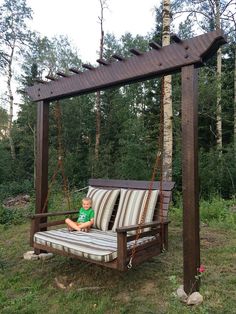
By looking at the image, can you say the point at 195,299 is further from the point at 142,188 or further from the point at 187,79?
the point at 187,79

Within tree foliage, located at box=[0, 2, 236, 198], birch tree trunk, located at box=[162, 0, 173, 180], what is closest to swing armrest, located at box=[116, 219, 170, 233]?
birch tree trunk, located at box=[162, 0, 173, 180]

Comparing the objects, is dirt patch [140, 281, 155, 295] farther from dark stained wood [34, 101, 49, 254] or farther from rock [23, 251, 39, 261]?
dark stained wood [34, 101, 49, 254]

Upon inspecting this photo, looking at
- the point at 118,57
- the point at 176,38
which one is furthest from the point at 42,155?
the point at 176,38

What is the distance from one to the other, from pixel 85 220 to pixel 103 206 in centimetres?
26

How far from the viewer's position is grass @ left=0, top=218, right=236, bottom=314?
2.59 metres

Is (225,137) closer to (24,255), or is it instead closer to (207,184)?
(207,184)

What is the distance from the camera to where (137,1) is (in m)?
12.6

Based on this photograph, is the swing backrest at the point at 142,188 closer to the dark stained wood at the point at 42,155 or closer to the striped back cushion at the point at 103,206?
the striped back cushion at the point at 103,206

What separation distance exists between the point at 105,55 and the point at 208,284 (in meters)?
13.1

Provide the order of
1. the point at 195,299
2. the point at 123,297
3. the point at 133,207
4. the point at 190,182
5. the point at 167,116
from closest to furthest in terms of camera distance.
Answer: the point at 195,299 → the point at 190,182 → the point at 123,297 → the point at 133,207 → the point at 167,116

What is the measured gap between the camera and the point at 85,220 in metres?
3.73

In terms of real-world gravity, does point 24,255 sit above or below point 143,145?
below

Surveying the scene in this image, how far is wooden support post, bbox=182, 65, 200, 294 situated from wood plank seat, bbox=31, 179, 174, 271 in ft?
1.39

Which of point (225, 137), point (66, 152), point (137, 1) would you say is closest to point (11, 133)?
point (66, 152)
